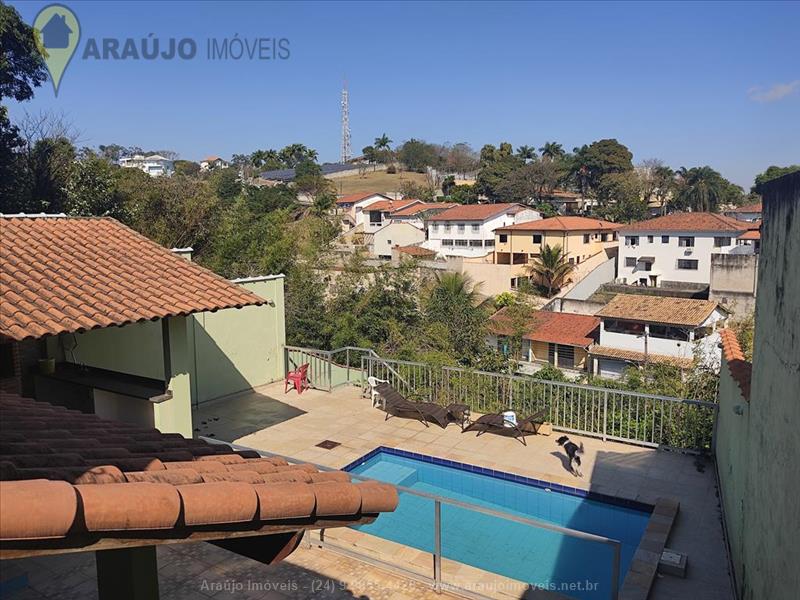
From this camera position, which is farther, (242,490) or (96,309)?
(96,309)

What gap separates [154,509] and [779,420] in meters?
A: 4.37

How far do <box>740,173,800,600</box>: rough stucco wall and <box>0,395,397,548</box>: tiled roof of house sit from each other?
2740 millimetres

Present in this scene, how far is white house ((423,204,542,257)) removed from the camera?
5206 cm

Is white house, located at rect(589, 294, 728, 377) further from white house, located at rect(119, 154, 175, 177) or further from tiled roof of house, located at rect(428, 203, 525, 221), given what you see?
white house, located at rect(119, 154, 175, 177)

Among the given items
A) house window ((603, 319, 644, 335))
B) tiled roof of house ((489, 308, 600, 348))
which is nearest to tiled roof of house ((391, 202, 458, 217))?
tiled roof of house ((489, 308, 600, 348))

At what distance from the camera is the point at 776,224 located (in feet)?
16.2

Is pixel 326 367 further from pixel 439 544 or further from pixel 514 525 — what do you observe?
pixel 439 544

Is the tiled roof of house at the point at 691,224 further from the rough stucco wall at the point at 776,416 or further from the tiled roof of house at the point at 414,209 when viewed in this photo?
the rough stucco wall at the point at 776,416

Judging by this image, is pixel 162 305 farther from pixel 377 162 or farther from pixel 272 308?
pixel 377 162

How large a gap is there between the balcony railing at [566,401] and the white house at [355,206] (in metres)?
55.2

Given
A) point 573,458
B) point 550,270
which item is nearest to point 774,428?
point 573,458

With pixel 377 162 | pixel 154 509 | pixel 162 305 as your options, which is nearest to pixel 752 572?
pixel 154 509

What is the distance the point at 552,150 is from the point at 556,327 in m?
64.7

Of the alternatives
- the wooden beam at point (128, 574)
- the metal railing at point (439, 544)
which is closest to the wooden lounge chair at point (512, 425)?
the metal railing at point (439, 544)
